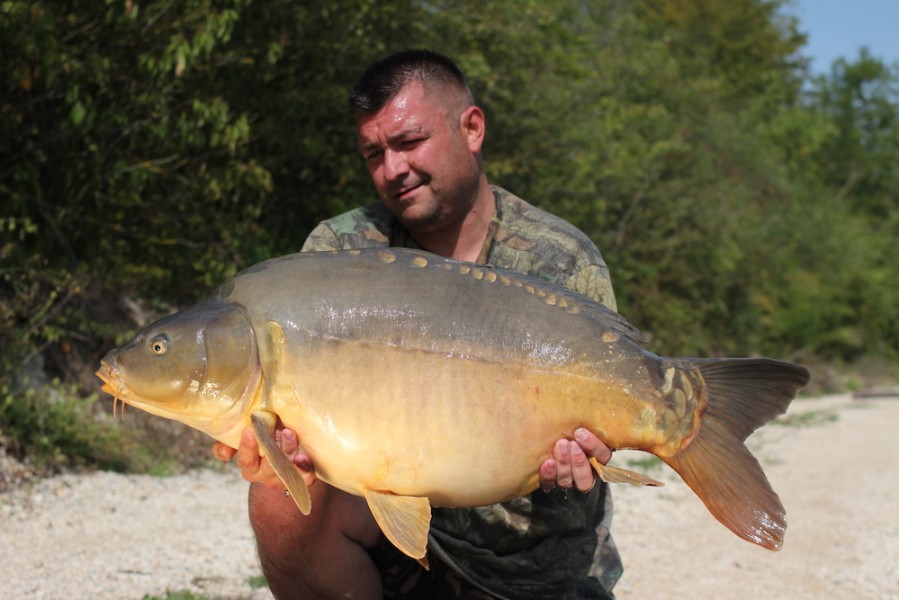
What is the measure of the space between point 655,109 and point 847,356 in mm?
12687

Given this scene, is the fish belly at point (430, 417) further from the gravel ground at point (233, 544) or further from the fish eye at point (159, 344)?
the gravel ground at point (233, 544)

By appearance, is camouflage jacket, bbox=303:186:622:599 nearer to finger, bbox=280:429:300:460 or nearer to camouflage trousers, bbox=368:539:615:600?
camouflage trousers, bbox=368:539:615:600

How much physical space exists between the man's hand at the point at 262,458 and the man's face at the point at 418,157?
3.43 ft

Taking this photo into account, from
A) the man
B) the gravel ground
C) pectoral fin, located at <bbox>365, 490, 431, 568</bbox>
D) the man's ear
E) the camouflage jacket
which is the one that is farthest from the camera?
the gravel ground

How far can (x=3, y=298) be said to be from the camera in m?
6.22

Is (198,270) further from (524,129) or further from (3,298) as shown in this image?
(524,129)

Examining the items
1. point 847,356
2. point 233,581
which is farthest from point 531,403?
point 847,356

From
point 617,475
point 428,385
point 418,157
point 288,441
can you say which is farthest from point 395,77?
point 617,475

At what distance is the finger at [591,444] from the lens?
2.50 metres

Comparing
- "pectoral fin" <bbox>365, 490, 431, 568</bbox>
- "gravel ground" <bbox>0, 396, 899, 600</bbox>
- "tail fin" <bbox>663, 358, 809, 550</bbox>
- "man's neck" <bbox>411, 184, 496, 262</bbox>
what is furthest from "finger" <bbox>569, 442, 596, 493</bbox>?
"gravel ground" <bbox>0, 396, 899, 600</bbox>

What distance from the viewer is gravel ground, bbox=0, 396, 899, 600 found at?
171 inches

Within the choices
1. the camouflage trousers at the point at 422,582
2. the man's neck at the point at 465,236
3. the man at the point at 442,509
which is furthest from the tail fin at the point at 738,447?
the man's neck at the point at 465,236

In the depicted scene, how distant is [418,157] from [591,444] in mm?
1167

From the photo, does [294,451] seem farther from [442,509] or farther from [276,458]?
[442,509]
